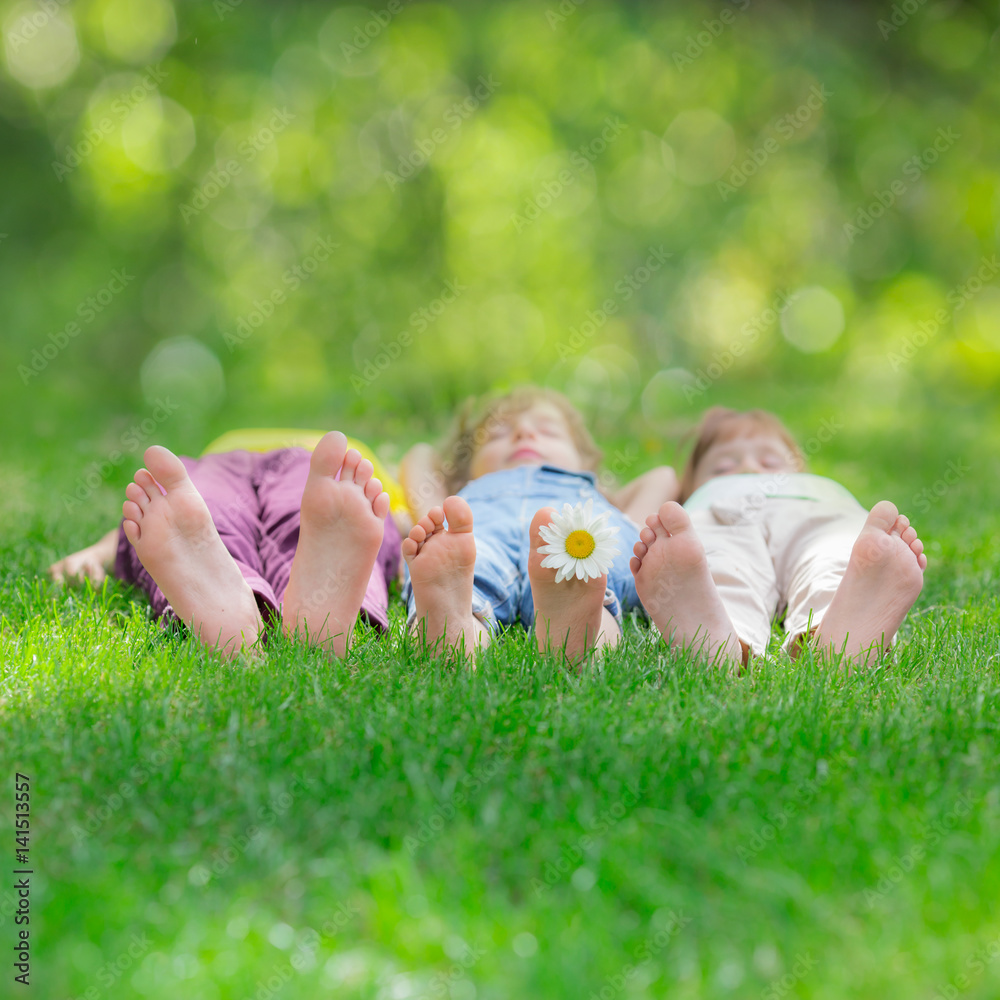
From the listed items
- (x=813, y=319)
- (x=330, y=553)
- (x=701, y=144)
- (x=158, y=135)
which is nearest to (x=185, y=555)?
(x=330, y=553)

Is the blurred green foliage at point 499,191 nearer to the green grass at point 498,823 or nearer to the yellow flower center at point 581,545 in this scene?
the yellow flower center at point 581,545

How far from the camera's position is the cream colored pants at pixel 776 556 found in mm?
2115

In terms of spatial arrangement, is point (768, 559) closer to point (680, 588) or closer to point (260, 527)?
point (680, 588)

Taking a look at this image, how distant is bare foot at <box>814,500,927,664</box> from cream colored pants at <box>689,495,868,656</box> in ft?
0.34

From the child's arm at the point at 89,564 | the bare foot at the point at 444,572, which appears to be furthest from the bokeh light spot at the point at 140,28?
the bare foot at the point at 444,572

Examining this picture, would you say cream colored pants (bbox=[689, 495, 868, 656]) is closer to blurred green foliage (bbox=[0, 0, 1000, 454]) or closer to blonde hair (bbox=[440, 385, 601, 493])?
blonde hair (bbox=[440, 385, 601, 493])

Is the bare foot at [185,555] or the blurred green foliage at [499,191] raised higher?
the blurred green foliage at [499,191]

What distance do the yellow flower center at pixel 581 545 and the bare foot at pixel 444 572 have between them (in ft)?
0.63

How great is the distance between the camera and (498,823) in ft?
4.19

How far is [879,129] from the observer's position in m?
9.35

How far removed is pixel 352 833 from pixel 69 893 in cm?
35

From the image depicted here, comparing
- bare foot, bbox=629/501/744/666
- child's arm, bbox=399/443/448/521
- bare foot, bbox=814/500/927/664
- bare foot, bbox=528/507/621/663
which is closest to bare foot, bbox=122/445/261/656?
bare foot, bbox=528/507/621/663

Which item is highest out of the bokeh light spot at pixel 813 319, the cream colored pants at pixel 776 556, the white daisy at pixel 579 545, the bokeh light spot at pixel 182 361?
the bokeh light spot at pixel 813 319

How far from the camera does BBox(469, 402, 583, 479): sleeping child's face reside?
2.79 m
